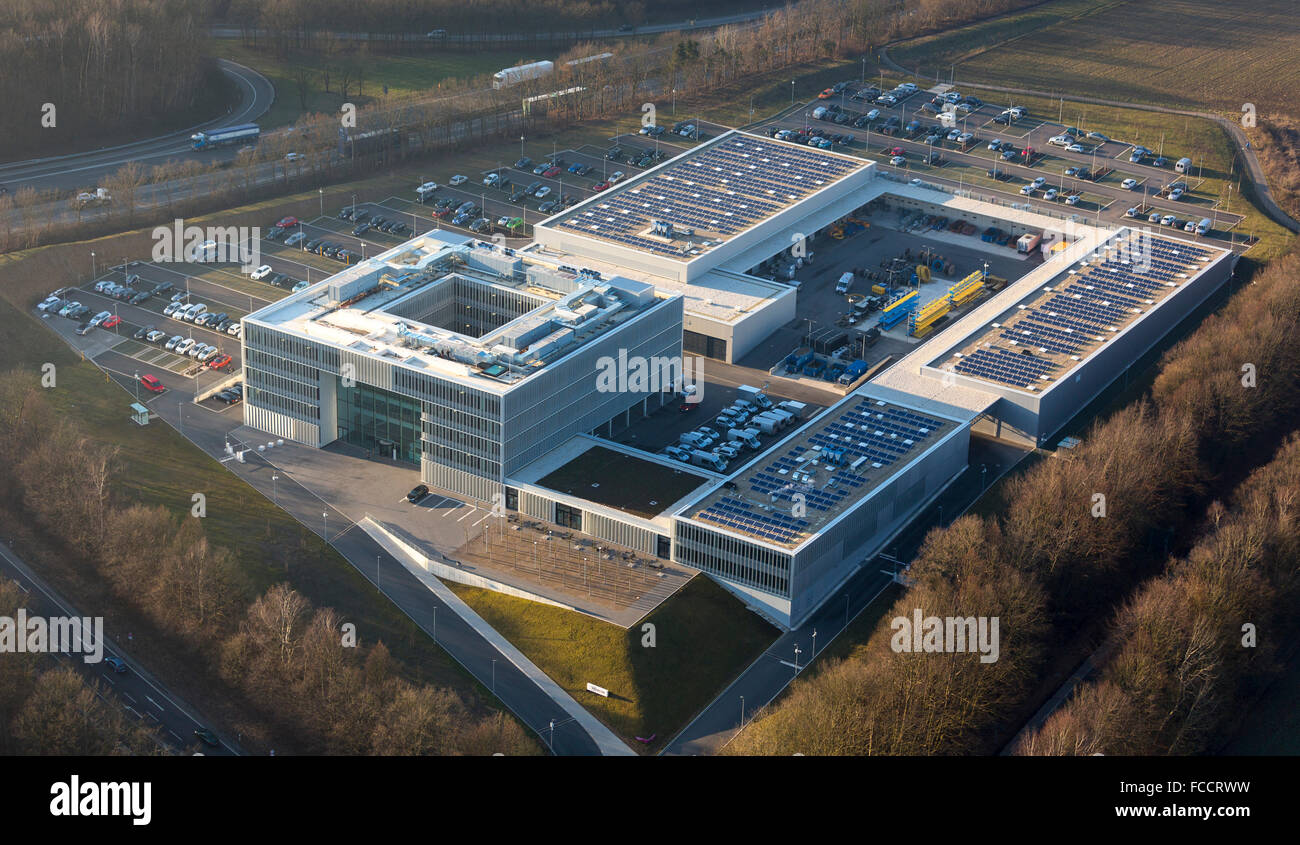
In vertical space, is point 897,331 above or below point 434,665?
above

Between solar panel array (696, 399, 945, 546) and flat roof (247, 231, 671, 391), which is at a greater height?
Answer: flat roof (247, 231, 671, 391)

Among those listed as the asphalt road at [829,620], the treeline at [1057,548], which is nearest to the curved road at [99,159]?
the asphalt road at [829,620]

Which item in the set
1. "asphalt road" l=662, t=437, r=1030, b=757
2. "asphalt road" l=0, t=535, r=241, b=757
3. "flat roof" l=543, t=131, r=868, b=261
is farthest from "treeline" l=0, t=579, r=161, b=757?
"flat roof" l=543, t=131, r=868, b=261

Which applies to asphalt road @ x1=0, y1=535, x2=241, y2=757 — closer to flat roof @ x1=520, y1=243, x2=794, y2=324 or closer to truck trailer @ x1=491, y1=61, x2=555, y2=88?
flat roof @ x1=520, y1=243, x2=794, y2=324

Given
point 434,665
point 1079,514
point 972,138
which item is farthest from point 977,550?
point 972,138

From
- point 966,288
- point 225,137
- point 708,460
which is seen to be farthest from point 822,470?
point 225,137

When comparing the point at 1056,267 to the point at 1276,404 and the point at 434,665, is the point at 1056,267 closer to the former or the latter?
the point at 1276,404
